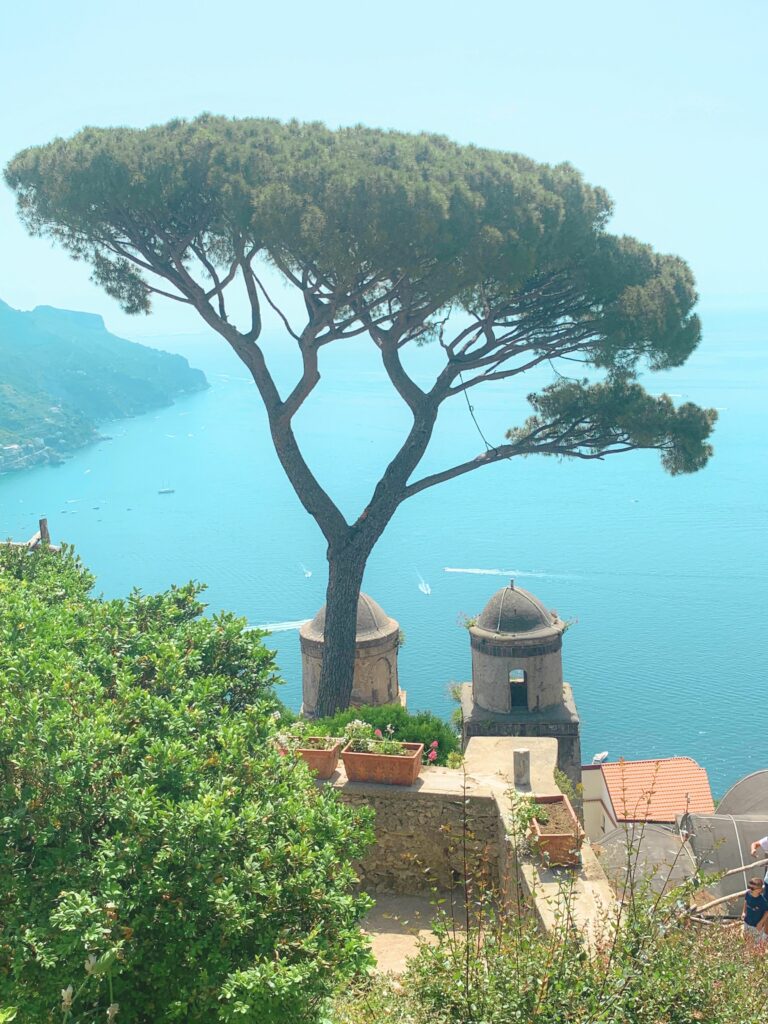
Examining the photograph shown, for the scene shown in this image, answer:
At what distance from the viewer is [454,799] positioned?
7203 mm

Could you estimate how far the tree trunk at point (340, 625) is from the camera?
12078 millimetres

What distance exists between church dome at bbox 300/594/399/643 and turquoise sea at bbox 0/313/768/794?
69.7 feet

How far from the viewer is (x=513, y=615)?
46.5 ft

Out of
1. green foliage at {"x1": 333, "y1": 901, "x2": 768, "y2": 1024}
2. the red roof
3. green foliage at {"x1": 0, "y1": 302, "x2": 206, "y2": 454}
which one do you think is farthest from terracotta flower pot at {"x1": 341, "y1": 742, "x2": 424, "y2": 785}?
green foliage at {"x1": 0, "y1": 302, "x2": 206, "y2": 454}

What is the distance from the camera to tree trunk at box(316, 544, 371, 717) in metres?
12.1

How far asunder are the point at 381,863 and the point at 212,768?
2745 millimetres

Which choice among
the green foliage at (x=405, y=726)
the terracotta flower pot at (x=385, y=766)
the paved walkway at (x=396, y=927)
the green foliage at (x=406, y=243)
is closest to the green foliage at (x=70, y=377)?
the green foliage at (x=406, y=243)

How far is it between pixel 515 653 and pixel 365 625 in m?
2.10

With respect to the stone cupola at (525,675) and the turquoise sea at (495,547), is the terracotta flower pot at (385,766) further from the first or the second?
the turquoise sea at (495,547)

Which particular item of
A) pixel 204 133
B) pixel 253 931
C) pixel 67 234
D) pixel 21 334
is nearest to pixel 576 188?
pixel 204 133

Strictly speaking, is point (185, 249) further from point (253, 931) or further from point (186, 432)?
point (186, 432)

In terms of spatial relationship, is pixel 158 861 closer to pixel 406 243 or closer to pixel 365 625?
pixel 406 243

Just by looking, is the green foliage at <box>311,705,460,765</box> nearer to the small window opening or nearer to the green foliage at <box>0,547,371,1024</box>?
the green foliage at <box>0,547,371,1024</box>

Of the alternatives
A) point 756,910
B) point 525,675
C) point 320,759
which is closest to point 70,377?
point 525,675
